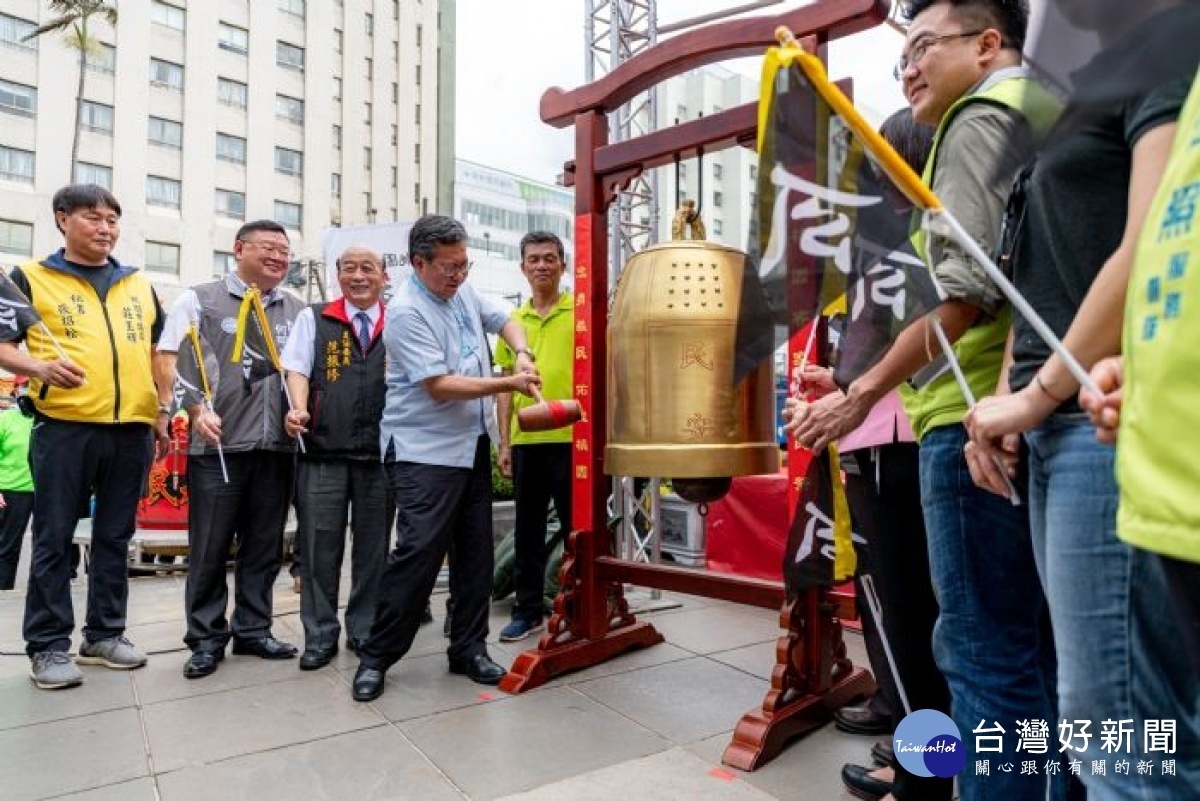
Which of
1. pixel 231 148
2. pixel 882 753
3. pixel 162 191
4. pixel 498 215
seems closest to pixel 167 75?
pixel 231 148

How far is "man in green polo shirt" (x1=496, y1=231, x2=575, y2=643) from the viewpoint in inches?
160

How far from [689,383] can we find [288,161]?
29104 mm

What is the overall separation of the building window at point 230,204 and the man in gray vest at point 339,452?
25419mm

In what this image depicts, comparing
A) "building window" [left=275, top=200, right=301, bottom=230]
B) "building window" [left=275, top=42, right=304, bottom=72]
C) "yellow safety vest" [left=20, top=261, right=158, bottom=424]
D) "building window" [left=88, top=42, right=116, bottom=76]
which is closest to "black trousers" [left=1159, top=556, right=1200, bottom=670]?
"yellow safety vest" [left=20, top=261, right=158, bottom=424]

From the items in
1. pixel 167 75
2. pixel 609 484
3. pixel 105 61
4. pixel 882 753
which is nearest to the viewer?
pixel 882 753

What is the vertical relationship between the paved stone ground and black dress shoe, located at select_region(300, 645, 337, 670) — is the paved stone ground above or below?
below

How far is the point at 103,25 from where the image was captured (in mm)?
24422

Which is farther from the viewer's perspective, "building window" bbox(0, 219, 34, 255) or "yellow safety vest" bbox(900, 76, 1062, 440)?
"building window" bbox(0, 219, 34, 255)

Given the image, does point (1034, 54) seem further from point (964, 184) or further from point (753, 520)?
point (753, 520)

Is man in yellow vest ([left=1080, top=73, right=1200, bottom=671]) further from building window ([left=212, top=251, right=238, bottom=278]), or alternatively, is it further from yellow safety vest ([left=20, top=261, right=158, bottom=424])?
building window ([left=212, top=251, right=238, bottom=278])

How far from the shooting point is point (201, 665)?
3328 millimetres

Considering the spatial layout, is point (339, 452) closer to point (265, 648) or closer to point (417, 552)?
point (417, 552)

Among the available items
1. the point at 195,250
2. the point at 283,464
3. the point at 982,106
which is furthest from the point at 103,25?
the point at 982,106

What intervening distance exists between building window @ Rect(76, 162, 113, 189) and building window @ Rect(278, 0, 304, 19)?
9079 mm
